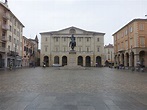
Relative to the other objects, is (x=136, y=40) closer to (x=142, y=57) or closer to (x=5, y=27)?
(x=142, y=57)

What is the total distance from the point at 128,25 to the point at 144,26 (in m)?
5.48

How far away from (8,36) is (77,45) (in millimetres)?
40955

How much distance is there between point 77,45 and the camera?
272 ft

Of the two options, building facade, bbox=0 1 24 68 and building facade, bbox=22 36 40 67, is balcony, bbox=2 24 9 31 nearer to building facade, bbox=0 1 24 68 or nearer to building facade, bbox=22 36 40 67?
building facade, bbox=0 1 24 68

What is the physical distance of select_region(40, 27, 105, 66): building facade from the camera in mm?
81625

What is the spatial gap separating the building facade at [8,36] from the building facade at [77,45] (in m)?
28.2

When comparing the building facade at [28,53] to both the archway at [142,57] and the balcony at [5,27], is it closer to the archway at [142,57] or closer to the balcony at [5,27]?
the balcony at [5,27]

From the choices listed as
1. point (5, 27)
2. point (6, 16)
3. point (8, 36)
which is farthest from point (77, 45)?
point (5, 27)

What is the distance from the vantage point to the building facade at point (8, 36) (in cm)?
4297

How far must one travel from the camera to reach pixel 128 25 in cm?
5222

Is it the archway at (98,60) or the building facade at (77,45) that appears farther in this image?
the archway at (98,60)

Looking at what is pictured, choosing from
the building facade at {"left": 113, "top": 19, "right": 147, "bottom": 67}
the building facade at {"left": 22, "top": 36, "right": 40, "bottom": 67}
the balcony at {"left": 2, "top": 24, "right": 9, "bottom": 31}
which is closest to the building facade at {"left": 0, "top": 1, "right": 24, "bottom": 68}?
the balcony at {"left": 2, "top": 24, "right": 9, "bottom": 31}

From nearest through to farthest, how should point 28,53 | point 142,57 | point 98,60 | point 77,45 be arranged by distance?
point 142,57, point 28,53, point 77,45, point 98,60

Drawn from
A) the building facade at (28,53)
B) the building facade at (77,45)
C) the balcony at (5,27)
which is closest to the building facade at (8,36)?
the balcony at (5,27)
